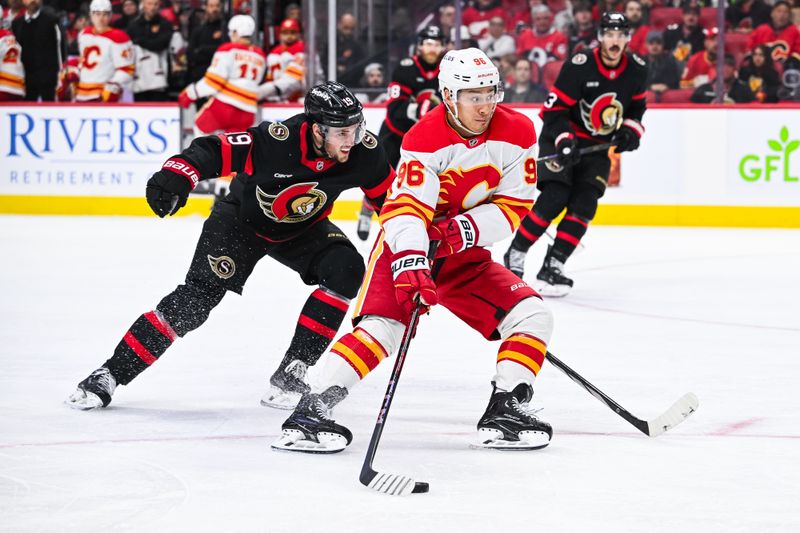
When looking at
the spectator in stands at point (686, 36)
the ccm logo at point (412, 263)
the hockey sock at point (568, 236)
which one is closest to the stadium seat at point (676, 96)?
the spectator in stands at point (686, 36)

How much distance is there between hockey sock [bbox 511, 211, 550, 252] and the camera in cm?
590

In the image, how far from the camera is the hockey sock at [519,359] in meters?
3.12

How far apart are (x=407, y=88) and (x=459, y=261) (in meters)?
4.16

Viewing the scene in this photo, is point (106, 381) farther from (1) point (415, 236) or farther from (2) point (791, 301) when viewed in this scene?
(2) point (791, 301)

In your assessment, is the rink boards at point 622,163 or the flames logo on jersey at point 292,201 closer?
the flames logo on jersey at point 292,201

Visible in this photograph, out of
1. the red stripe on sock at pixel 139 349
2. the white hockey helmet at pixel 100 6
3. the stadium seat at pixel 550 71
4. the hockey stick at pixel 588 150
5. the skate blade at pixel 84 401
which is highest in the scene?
the white hockey helmet at pixel 100 6

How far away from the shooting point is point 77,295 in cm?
570

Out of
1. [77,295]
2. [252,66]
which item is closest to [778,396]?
[77,295]

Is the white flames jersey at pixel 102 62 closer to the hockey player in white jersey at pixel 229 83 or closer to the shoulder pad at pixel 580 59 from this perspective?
the hockey player in white jersey at pixel 229 83

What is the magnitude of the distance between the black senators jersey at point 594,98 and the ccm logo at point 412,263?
304 centimetres

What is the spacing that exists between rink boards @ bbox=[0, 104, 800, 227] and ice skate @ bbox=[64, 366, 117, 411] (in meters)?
5.72

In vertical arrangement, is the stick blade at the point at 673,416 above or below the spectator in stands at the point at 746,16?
below

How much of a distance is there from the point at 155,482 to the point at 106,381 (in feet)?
2.58

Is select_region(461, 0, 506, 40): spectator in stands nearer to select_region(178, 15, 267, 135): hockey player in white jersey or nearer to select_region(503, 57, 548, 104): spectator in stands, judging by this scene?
select_region(503, 57, 548, 104): spectator in stands
